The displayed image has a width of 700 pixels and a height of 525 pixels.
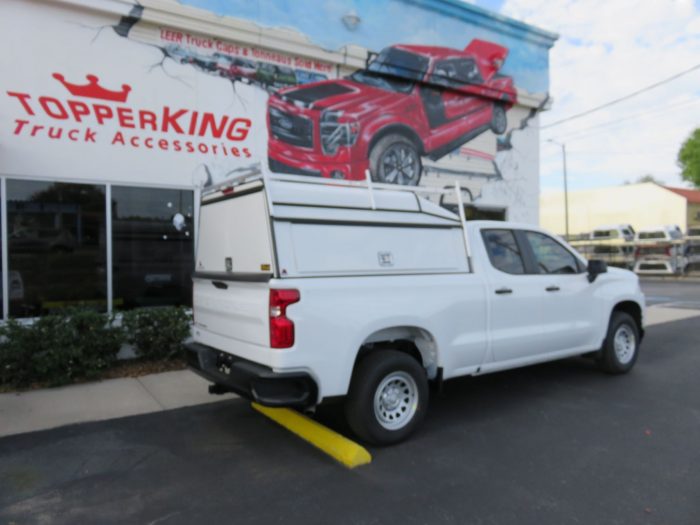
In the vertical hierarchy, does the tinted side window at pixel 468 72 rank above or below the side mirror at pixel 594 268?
above

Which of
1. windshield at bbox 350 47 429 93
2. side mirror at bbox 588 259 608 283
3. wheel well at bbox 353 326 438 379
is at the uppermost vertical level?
windshield at bbox 350 47 429 93

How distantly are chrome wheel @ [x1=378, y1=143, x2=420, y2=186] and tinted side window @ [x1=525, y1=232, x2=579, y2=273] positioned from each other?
443 centimetres

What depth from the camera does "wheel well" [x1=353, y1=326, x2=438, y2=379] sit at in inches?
177

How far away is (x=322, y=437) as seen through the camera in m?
4.46

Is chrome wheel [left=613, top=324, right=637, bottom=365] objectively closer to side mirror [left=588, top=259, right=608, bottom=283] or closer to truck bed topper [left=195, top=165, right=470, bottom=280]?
side mirror [left=588, top=259, right=608, bottom=283]

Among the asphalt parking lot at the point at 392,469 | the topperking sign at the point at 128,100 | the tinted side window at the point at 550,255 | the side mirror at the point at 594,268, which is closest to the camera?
the asphalt parking lot at the point at 392,469

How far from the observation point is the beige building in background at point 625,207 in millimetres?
42281

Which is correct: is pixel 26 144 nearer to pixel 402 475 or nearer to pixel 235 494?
pixel 235 494

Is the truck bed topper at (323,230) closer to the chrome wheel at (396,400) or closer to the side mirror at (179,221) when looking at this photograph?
the chrome wheel at (396,400)

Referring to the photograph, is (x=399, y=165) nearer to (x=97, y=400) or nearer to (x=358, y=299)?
(x=358, y=299)

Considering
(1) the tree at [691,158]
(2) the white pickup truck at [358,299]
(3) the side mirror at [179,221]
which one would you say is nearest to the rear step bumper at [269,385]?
(2) the white pickup truck at [358,299]

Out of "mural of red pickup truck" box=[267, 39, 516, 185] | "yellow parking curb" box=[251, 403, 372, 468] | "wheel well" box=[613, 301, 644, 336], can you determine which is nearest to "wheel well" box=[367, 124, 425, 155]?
"mural of red pickup truck" box=[267, 39, 516, 185]

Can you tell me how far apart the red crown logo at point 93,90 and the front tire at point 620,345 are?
704cm

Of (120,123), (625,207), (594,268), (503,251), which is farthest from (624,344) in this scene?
(625,207)
